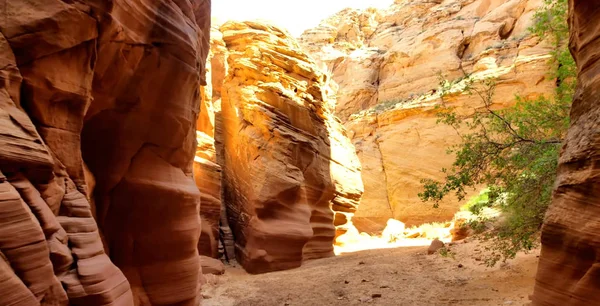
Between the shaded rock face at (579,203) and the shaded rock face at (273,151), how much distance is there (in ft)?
32.5

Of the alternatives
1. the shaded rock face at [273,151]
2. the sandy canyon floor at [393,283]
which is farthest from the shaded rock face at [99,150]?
the shaded rock face at [273,151]

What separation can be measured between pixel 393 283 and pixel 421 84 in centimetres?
2579

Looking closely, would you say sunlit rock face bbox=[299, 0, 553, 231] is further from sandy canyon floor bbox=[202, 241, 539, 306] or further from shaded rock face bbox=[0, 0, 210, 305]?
shaded rock face bbox=[0, 0, 210, 305]

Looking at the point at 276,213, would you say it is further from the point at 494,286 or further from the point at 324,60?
the point at 324,60

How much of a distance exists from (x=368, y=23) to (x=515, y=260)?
44964 mm

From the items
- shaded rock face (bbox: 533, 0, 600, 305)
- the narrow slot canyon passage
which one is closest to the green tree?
the narrow slot canyon passage

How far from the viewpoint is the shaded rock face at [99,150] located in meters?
3.86

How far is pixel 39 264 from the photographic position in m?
3.73

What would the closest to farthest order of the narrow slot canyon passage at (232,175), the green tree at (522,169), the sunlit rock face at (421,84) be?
the narrow slot canyon passage at (232,175) < the green tree at (522,169) < the sunlit rock face at (421,84)

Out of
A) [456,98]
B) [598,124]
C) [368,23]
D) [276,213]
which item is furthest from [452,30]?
[598,124]

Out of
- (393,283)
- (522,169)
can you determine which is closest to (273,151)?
(393,283)

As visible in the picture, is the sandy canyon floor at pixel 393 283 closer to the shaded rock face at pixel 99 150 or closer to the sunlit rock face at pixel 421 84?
the shaded rock face at pixel 99 150

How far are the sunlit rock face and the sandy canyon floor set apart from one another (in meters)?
15.3

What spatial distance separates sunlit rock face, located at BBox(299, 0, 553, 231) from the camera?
26484mm
